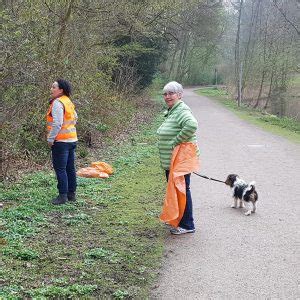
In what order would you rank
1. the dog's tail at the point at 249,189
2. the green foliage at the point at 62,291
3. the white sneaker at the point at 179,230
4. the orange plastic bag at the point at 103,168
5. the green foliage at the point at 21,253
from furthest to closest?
1. the orange plastic bag at the point at 103,168
2. the dog's tail at the point at 249,189
3. the white sneaker at the point at 179,230
4. the green foliage at the point at 21,253
5. the green foliage at the point at 62,291

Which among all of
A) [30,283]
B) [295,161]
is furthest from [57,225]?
[295,161]

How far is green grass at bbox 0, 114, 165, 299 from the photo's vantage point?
4.68 m

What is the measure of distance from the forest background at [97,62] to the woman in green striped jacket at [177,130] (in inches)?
129

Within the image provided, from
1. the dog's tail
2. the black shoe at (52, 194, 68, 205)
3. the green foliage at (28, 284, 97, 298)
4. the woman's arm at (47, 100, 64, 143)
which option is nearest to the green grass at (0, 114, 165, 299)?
the green foliage at (28, 284, 97, 298)

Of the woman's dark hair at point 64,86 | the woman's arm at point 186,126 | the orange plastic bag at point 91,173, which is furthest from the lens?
the orange plastic bag at point 91,173

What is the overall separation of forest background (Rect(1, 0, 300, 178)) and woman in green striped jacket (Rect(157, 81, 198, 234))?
3276 mm

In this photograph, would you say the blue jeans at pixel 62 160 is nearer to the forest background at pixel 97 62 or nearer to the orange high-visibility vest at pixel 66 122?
the orange high-visibility vest at pixel 66 122

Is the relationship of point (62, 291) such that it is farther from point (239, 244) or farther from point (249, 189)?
point (249, 189)

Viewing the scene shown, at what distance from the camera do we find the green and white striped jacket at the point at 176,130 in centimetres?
629

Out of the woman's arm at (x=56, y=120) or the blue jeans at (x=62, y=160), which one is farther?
the blue jeans at (x=62, y=160)

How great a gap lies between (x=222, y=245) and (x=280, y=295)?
1539 millimetres

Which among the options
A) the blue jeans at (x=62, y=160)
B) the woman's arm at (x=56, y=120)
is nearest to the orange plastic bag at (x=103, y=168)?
the blue jeans at (x=62, y=160)

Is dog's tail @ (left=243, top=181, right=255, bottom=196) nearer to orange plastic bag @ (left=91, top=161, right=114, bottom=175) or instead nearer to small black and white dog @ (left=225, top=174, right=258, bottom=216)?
small black and white dog @ (left=225, top=174, right=258, bottom=216)

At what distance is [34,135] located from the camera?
10.8 metres
